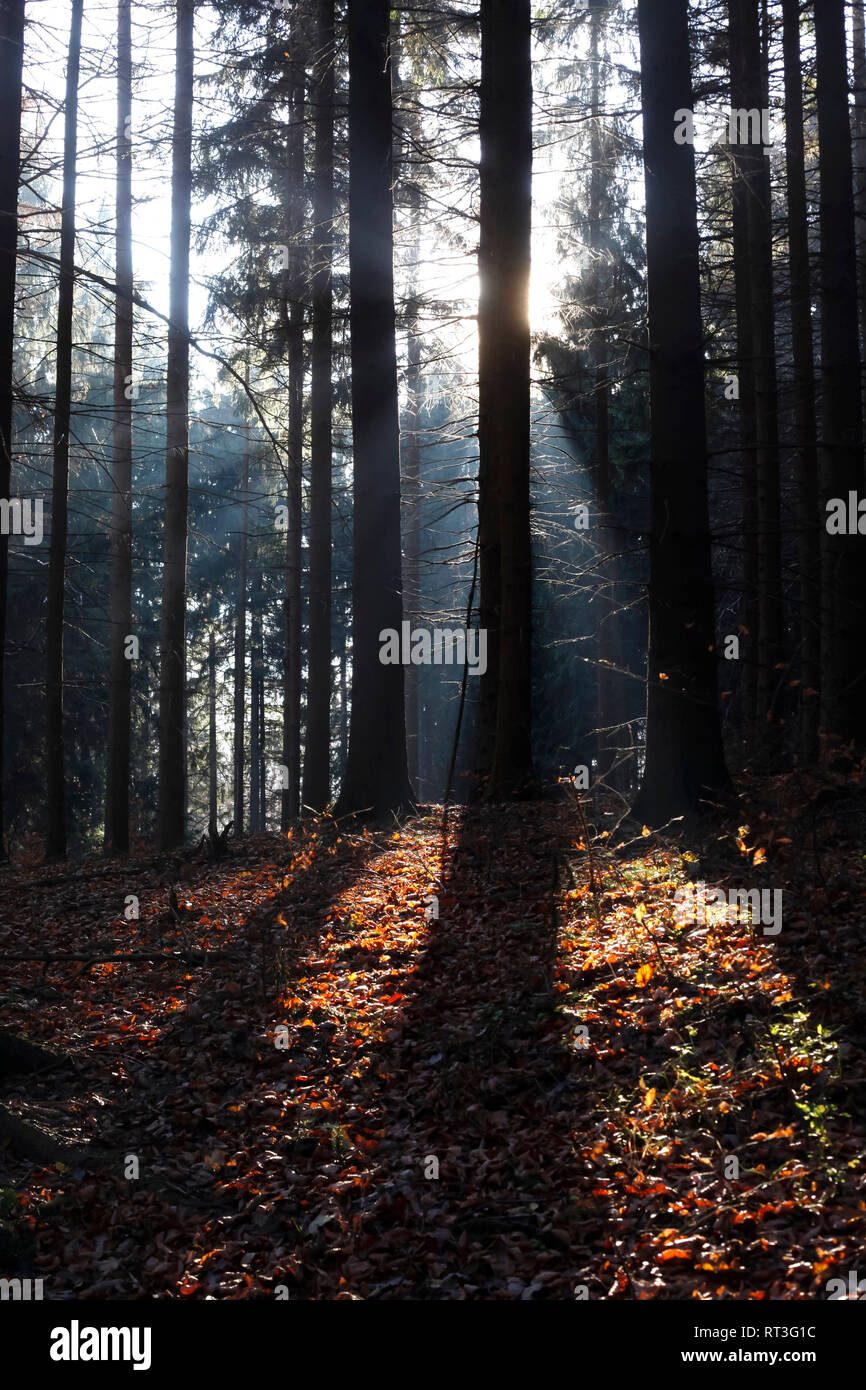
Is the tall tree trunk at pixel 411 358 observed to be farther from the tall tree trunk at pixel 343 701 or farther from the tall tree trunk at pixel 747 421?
the tall tree trunk at pixel 343 701

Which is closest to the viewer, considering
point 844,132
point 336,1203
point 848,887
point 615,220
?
point 336,1203

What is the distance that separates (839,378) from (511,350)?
146 inches

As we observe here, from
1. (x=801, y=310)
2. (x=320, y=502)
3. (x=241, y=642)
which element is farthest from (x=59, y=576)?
(x=241, y=642)

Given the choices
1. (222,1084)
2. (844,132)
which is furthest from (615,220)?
(222,1084)

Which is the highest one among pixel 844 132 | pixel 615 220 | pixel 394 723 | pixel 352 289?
pixel 615 220

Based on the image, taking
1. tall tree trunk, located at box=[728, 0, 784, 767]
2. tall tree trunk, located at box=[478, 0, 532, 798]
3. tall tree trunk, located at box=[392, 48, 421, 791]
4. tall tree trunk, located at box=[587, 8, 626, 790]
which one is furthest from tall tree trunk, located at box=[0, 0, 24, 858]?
tall tree trunk, located at box=[587, 8, 626, 790]

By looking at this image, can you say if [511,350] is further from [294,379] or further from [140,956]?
[294,379]

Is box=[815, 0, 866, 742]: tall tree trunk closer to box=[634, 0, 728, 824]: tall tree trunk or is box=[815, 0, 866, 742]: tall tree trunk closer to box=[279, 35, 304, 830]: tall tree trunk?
box=[634, 0, 728, 824]: tall tree trunk

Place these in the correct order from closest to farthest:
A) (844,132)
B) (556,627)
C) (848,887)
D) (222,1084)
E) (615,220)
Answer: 1. (222,1084)
2. (848,887)
3. (844,132)
4. (615,220)
5. (556,627)

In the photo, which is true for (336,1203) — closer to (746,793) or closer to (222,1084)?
(222,1084)

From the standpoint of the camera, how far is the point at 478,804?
12.4m

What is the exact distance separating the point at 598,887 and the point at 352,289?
8122 millimetres

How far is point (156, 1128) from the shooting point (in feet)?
19.2

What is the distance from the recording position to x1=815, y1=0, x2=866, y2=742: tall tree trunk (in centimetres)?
1055
